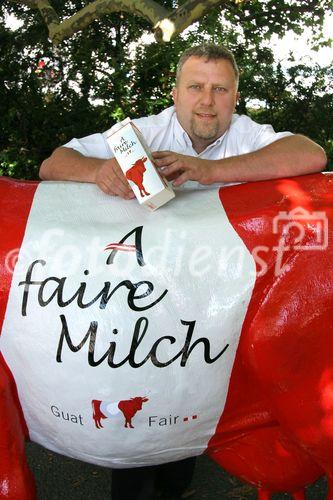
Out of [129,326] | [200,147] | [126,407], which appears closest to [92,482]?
[126,407]

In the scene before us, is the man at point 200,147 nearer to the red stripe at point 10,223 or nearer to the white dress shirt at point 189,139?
the white dress shirt at point 189,139

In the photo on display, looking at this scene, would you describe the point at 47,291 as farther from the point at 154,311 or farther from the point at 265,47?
the point at 265,47

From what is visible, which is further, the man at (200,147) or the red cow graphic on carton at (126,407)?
the man at (200,147)

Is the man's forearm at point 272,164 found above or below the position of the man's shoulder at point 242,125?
below

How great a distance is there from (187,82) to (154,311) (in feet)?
3.16

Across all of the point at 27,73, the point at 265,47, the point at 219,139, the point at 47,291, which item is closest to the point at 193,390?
the point at 47,291

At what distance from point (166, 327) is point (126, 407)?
10.6 inches

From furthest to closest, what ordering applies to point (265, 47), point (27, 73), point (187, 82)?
point (265, 47) → point (27, 73) → point (187, 82)

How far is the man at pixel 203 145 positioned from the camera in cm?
191

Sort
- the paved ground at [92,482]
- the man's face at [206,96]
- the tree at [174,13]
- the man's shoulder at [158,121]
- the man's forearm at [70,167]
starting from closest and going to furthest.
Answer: the man's forearm at [70,167]
the man's face at [206,96]
the man's shoulder at [158,121]
the paved ground at [92,482]
the tree at [174,13]

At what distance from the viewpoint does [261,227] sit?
177 cm

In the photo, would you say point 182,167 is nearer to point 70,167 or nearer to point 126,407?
point 70,167

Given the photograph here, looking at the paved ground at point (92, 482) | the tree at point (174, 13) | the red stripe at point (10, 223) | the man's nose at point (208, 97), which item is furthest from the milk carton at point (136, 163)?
the tree at point (174, 13)

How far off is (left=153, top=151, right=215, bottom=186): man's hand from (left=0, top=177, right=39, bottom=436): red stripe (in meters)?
0.44
